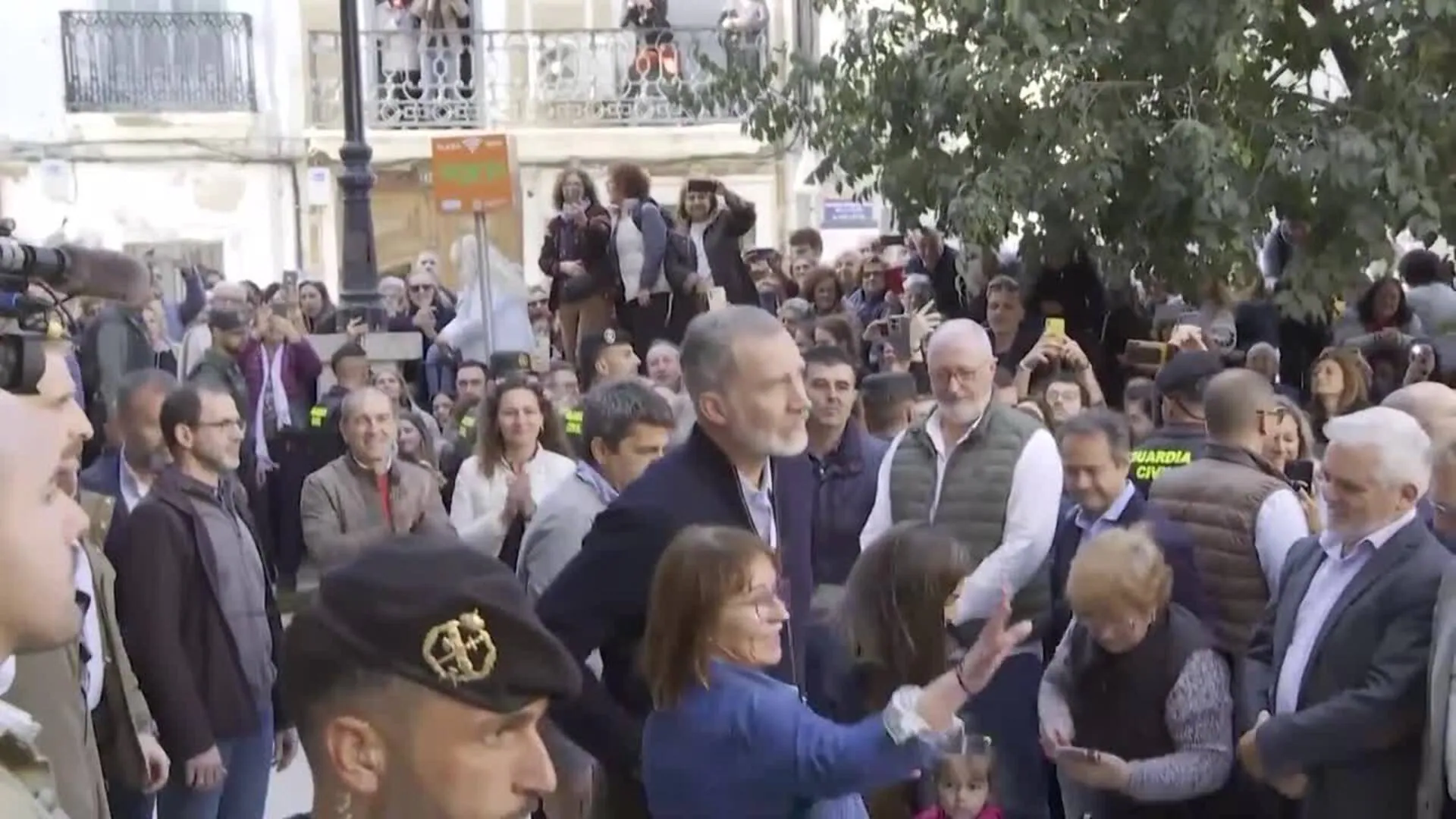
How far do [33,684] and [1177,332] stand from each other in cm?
572

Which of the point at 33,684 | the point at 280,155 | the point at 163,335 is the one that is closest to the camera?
the point at 33,684

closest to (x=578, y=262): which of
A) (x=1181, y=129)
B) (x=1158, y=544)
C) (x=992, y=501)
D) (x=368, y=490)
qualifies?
(x=1181, y=129)

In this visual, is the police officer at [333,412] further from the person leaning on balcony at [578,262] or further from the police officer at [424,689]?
the police officer at [424,689]

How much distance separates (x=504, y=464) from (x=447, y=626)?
499 centimetres

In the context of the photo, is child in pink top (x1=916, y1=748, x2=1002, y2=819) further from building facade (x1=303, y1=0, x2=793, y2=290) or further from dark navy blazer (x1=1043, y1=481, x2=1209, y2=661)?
building facade (x1=303, y1=0, x2=793, y2=290)

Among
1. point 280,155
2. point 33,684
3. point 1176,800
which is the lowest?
point 1176,800

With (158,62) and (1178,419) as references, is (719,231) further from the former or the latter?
(158,62)

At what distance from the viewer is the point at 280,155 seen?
20031mm

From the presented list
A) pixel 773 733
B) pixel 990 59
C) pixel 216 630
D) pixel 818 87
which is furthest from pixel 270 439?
pixel 773 733

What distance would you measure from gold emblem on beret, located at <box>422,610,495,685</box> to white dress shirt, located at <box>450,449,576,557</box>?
466 centimetres

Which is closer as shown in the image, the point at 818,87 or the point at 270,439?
the point at 818,87

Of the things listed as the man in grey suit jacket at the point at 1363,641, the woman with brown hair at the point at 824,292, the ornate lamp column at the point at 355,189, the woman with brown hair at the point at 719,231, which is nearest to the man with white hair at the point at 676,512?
the man in grey suit jacket at the point at 1363,641

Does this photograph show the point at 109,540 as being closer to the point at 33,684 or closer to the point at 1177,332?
the point at 33,684

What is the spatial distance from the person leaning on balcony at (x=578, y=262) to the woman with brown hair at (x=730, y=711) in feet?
25.8
